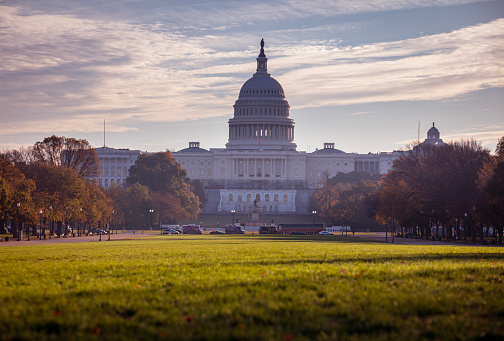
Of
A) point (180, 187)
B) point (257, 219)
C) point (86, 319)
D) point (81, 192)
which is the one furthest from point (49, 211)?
point (257, 219)

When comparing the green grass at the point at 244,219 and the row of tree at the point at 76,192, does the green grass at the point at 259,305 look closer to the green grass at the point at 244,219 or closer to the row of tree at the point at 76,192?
the row of tree at the point at 76,192

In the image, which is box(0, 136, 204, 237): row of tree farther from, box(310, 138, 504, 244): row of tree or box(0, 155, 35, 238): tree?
box(310, 138, 504, 244): row of tree

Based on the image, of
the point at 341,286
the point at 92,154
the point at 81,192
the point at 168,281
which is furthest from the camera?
the point at 92,154

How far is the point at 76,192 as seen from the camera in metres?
92.2

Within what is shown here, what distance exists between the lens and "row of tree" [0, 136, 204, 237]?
81.7m

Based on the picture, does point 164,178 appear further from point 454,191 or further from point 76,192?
point 454,191

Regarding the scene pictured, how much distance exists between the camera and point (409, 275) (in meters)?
17.1

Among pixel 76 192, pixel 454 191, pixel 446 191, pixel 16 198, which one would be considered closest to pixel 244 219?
pixel 76 192

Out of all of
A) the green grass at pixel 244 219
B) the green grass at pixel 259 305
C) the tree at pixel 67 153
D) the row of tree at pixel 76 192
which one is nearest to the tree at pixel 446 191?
A: the row of tree at pixel 76 192

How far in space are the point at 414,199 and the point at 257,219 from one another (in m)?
89.9

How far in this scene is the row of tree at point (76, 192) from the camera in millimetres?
81688

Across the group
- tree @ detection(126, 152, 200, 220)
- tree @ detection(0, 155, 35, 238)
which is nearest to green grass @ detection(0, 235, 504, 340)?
tree @ detection(0, 155, 35, 238)

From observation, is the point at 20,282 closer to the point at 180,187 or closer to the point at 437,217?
the point at 437,217

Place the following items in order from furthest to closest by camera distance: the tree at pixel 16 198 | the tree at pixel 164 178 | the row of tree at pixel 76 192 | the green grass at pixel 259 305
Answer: the tree at pixel 164 178 → the row of tree at pixel 76 192 → the tree at pixel 16 198 → the green grass at pixel 259 305
